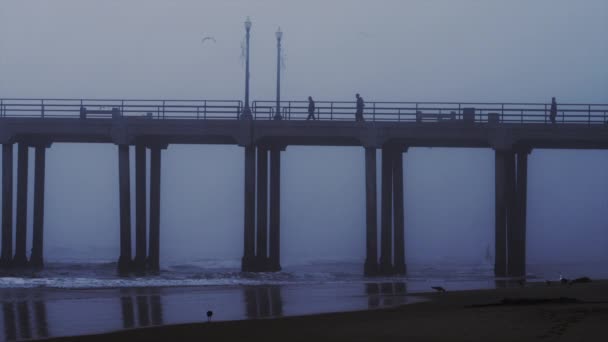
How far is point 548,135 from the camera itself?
37750 mm

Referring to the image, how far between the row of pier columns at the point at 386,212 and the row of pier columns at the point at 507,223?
444cm

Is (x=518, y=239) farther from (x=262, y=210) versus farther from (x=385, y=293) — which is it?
(x=385, y=293)

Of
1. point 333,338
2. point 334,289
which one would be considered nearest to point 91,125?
point 334,289

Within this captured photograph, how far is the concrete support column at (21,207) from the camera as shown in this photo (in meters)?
41.9

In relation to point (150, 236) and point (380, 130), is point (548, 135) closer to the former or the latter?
point (380, 130)

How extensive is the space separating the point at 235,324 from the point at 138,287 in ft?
45.6

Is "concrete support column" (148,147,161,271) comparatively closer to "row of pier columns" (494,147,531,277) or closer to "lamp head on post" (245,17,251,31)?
"lamp head on post" (245,17,251,31)

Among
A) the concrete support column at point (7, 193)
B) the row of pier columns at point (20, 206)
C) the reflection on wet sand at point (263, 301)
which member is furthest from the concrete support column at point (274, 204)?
the reflection on wet sand at point (263, 301)

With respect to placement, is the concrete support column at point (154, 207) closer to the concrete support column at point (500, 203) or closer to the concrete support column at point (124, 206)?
the concrete support column at point (124, 206)

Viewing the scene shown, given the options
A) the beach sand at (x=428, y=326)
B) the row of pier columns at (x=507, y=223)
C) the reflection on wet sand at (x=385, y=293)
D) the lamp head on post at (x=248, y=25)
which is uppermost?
the lamp head on post at (x=248, y=25)

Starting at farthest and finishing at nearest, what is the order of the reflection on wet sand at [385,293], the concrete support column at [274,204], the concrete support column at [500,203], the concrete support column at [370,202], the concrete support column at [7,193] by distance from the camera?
1. the concrete support column at [274,204]
2. the concrete support column at [7,193]
3. the concrete support column at [370,202]
4. the concrete support column at [500,203]
5. the reflection on wet sand at [385,293]

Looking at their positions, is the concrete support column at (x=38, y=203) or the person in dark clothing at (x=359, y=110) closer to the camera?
the person in dark clothing at (x=359, y=110)

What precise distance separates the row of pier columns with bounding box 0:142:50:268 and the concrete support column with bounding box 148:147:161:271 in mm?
4967

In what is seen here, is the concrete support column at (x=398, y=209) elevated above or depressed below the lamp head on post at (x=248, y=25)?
below
